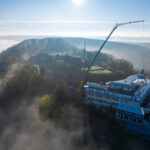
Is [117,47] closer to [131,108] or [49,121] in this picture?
[131,108]

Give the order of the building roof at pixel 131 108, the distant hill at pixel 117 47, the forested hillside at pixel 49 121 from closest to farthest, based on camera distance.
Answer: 1. the forested hillside at pixel 49 121
2. the building roof at pixel 131 108
3. the distant hill at pixel 117 47

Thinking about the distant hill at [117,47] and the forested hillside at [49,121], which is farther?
the distant hill at [117,47]

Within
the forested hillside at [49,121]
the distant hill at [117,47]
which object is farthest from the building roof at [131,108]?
→ the distant hill at [117,47]

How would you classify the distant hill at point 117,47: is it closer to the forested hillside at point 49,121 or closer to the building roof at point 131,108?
the forested hillside at point 49,121

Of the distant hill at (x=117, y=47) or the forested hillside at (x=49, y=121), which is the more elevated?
the distant hill at (x=117, y=47)

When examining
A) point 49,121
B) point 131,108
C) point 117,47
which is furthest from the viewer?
point 117,47

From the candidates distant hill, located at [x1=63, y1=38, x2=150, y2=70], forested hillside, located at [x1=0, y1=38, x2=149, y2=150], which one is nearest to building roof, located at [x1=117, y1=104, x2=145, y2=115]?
forested hillside, located at [x1=0, y1=38, x2=149, y2=150]

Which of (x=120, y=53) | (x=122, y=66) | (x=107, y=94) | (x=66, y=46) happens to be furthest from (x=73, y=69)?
(x=120, y=53)

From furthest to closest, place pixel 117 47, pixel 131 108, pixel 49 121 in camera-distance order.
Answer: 1. pixel 117 47
2. pixel 131 108
3. pixel 49 121

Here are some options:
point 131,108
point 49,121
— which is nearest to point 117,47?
point 131,108

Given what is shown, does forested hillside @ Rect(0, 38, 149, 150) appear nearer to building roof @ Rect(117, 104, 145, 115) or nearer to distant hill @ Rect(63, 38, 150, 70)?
building roof @ Rect(117, 104, 145, 115)

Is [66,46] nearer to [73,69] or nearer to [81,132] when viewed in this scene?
[73,69]
